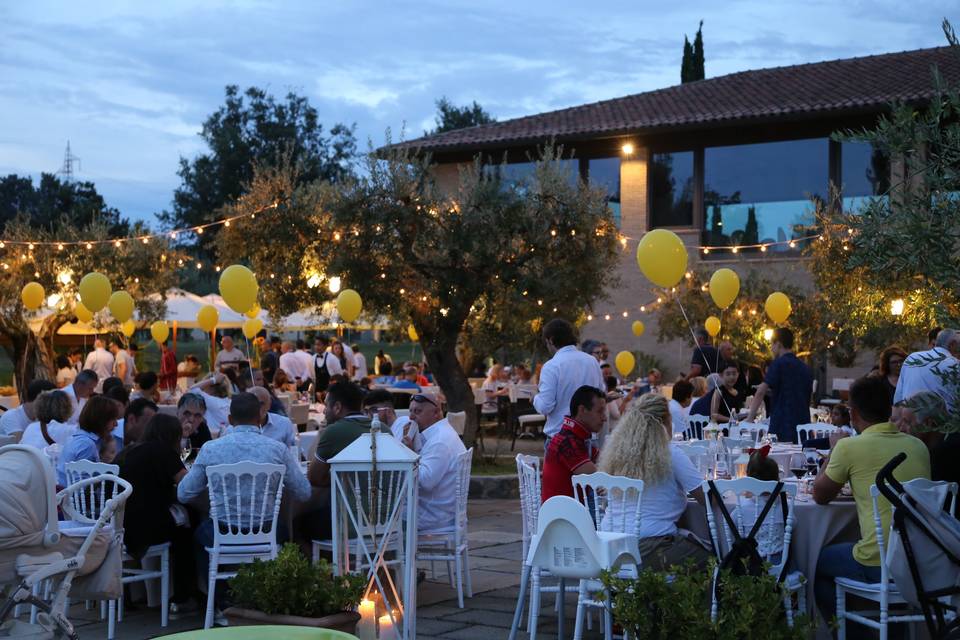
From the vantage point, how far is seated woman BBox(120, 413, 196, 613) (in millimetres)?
6648

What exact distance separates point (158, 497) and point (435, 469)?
5.57 ft

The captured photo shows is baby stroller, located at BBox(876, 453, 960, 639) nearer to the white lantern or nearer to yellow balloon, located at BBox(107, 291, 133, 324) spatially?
the white lantern

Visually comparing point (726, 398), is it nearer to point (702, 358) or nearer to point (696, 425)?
point (696, 425)

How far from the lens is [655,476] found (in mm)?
5902

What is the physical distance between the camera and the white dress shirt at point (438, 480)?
23.7ft

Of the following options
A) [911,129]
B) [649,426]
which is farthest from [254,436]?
[911,129]

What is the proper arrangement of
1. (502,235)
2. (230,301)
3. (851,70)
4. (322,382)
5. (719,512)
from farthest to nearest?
(851,70) → (322,382) → (502,235) → (230,301) → (719,512)

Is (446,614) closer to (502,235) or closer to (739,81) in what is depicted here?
(502,235)

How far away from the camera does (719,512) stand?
5.59 meters

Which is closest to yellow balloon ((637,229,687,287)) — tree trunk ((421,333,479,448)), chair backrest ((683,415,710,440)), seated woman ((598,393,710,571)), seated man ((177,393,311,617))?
chair backrest ((683,415,710,440))

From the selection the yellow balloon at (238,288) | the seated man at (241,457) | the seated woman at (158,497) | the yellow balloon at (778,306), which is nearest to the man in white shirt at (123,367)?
the yellow balloon at (238,288)

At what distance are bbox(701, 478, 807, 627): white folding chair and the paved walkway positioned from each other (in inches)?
46.5

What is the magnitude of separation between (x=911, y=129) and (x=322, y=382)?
14570 millimetres

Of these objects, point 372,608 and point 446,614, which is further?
point 446,614
